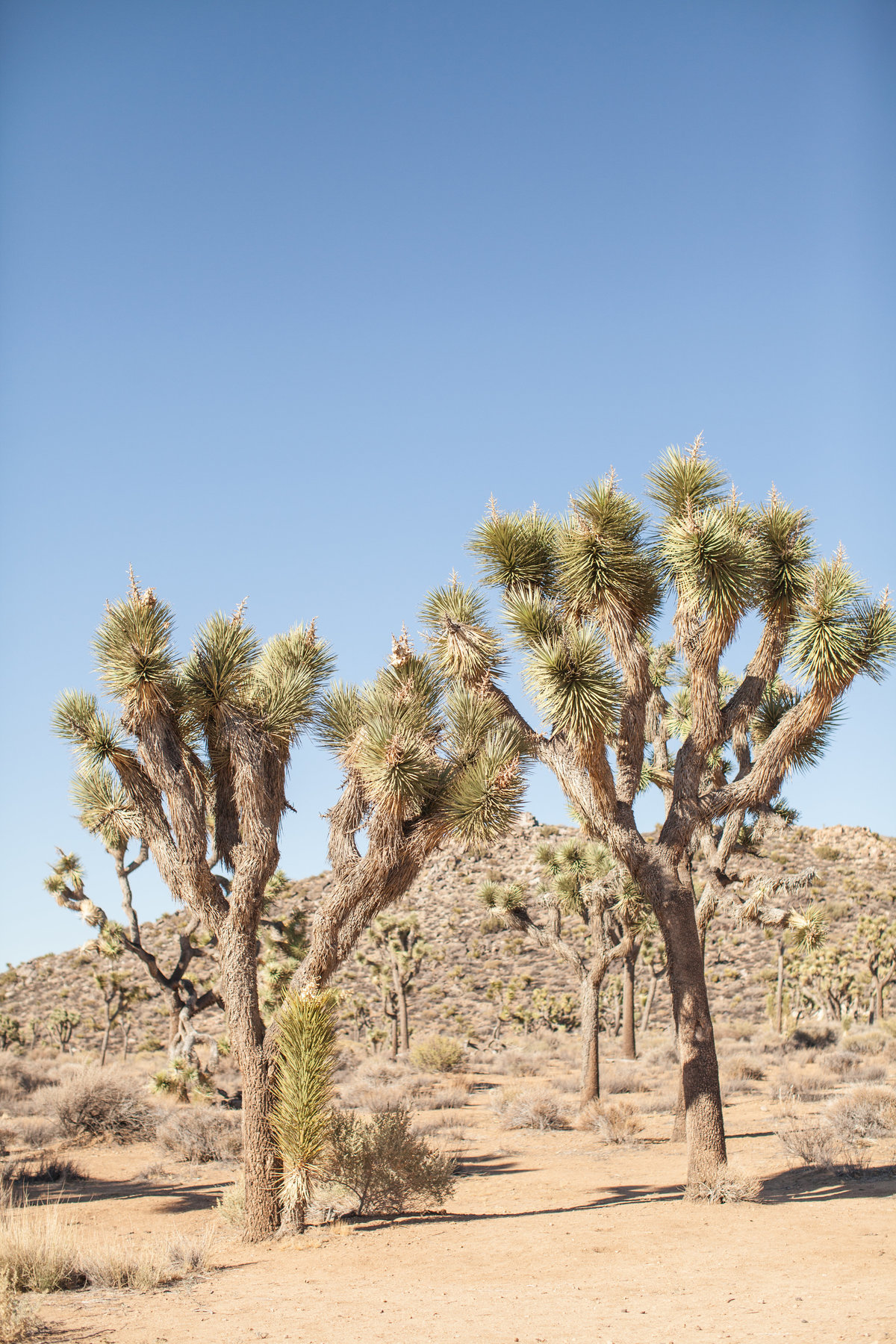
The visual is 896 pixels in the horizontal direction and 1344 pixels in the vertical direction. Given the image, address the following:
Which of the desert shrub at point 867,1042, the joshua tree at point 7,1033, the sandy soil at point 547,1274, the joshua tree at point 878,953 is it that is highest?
the joshua tree at point 878,953

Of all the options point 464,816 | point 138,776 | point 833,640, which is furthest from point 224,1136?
point 833,640

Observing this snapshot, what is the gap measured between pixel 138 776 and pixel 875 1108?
486 inches

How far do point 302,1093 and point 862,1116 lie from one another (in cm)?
996

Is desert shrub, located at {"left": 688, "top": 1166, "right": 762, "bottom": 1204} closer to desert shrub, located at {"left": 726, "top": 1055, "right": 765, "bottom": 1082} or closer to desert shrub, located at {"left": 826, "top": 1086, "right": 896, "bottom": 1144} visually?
desert shrub, located at {"left": 826, "top": 1086, "right": 896, "bottom": 1144}

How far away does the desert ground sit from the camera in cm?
591

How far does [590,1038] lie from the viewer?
57.4 feet

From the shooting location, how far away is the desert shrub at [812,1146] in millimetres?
11969

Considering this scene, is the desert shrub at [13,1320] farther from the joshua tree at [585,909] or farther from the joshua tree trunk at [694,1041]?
the joshua tree at [585,909]

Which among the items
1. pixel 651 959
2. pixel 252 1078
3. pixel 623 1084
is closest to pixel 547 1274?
pixel 252 1078

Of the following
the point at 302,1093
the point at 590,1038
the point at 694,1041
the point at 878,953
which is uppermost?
the point at 878,953

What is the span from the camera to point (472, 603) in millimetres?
10516

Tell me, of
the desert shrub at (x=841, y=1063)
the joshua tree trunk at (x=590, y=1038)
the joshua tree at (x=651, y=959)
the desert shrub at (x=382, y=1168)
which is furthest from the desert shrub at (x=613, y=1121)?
the joshua tree at (x=651, y=959)

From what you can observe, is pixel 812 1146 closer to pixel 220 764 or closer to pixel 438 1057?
pixel 220 764

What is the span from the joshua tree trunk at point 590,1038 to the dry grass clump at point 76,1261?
10.6 meters
